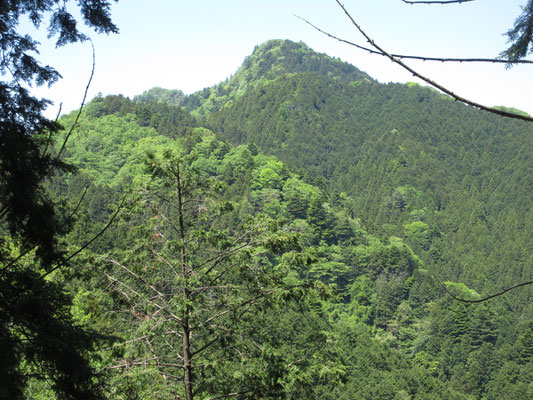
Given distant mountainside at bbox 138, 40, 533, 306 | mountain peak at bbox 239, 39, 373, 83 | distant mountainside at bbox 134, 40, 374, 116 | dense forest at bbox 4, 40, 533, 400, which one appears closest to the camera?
dense forest at bbox 4, 40, 533, 400

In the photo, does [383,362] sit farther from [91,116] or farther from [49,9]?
[91,116]

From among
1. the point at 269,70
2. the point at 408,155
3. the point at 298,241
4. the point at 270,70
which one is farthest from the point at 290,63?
the point at 298,241

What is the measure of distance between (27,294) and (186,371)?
175 inches

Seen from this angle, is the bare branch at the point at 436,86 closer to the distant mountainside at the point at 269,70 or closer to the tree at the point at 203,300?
the tree at the point at 203,300

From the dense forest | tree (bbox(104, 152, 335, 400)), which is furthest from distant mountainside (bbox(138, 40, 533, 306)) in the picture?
tree (bbox(104, 152, 335, 400))

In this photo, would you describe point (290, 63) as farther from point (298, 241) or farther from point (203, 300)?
point (203, 300)

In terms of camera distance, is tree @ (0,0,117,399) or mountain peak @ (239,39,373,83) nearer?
tree @ (0,0,117,399)

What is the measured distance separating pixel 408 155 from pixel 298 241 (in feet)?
397

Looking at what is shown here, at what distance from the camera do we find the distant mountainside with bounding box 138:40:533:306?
9556 cm

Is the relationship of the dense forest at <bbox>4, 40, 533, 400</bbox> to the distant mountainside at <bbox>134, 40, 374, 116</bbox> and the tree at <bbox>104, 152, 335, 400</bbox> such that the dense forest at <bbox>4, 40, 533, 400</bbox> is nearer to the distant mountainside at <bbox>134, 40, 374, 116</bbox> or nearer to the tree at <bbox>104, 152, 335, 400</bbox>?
the tree at <bbox>104, 152, 335, 400</bbox>

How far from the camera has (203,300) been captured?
747 centimetres

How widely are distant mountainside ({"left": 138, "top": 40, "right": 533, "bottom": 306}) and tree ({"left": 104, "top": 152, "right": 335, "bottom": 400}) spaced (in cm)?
7591

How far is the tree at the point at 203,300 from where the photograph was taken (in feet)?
23.6

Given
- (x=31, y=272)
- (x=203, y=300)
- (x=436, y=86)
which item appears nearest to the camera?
(x=436, y=86)
